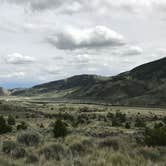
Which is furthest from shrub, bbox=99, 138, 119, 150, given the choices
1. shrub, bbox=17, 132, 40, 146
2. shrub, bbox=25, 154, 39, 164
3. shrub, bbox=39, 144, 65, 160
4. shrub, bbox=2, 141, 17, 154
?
shrub, bbox=25, 154, 39, 164

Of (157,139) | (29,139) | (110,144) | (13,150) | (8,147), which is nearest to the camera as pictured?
(13,150)

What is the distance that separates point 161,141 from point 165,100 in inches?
6170

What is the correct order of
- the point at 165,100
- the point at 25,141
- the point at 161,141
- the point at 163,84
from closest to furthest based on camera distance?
the point at 161,141, the point at 25,141, the point at 165,100, the point at 163,84

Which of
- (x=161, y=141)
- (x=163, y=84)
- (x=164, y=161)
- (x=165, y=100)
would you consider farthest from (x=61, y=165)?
(x=163, y=84)

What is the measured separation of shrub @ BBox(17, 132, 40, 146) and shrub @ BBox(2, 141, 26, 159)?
7.43 ft

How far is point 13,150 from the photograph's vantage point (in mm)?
13547

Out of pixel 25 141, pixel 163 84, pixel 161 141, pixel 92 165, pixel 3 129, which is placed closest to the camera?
pixel 92 165

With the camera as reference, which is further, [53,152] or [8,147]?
[8,147]

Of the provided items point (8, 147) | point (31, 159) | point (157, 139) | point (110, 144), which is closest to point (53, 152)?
point (31, 159)

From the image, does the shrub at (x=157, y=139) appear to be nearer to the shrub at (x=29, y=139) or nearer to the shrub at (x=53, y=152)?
the shrub at (x=53, y=152)

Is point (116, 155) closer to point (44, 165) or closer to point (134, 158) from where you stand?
point (134, 158)

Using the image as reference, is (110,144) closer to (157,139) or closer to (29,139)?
(157,139)

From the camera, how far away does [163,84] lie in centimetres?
19888

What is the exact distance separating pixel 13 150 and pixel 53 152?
158 centimetres
